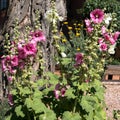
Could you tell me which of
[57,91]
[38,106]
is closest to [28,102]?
[38,106]

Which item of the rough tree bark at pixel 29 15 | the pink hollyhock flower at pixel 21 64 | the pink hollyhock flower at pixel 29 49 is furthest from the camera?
the rough tree bark at pixel 29 15

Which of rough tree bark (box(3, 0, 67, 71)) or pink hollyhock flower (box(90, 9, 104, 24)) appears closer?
pink hollyhock flower (box(90, 9, 104, 24))

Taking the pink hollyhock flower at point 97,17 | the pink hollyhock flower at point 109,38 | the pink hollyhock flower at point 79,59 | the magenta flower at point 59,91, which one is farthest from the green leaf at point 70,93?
the pink hollyhock flower at point 97,17

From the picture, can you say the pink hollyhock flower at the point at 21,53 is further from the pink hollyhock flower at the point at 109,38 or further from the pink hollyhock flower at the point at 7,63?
the pink hollyhock flower at the point at 109,38

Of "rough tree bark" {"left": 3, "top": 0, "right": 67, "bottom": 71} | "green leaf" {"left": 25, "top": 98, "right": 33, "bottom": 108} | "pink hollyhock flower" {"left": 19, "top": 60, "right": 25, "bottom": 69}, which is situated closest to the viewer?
"pink hollyhock flower" {"left": 19, "top": 60, "right": 25, "bottom": 69}

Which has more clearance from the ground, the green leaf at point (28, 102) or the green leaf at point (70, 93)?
the green leaf at point (70, 93)

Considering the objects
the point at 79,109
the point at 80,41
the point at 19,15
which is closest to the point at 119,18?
the point at 80,41

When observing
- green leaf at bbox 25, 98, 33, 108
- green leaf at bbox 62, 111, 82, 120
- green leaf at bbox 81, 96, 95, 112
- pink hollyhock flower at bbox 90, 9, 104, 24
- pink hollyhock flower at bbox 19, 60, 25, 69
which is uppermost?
pink hollyhock flower at bbox 90, 9, 104, 24

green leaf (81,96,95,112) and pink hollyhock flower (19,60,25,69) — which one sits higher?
pink hollyhock flower (19,60,25,69)

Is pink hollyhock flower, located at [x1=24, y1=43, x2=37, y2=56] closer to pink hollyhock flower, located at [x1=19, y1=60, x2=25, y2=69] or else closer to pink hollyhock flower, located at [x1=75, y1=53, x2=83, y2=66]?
pink hollyhock flower, located at [x1=19, y1=60, x2=25, y2=69]

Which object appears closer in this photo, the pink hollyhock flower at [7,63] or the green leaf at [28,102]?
the pink hollyhock flower at [7,63]

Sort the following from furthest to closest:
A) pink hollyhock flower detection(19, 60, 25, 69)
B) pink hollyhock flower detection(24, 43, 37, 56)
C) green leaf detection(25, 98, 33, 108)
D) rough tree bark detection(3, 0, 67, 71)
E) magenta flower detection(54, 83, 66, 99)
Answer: rough tree bark detection(3, 0, 67, 71) → magenta flower detection(54, 83, 66, 99) → green leaf detection(25, 98, 33, 108) → pink hollyhock flower detection(19, 60, 25, 69) → pink hollyhock flower detection(24, 43, 37, 56)

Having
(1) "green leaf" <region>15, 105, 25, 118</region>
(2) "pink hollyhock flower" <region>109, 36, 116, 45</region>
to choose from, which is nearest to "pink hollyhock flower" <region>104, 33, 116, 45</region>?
(2) "pink hollyhock flower" <region>109, 36, 116, 45</region>

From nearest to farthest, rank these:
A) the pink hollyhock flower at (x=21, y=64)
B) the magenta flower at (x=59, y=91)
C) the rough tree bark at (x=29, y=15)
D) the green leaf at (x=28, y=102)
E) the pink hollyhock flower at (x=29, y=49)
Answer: the pink hollyhock flower at (x=29, y=49) → the pink hollyhock flower at (x=21, y=64) → the green leaf at (x=28, y=102) → the magenta flower at (x=59, y=91) → the rough tree bark at (x=29, y=15)
